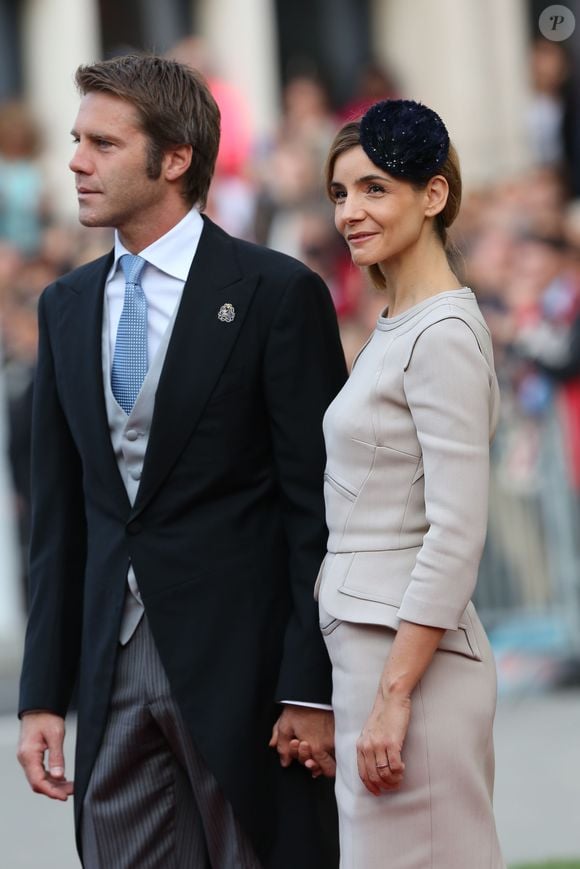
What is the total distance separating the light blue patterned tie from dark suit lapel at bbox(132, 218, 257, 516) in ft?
→ 0.23

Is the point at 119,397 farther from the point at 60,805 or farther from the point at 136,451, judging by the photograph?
the point at 60,805

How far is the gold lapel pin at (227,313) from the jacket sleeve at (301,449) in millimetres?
86

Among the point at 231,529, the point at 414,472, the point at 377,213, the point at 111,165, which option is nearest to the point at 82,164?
the point at 111,165

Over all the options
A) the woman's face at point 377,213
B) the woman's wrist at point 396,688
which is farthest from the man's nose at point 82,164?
the woman's wrist at point 396,688

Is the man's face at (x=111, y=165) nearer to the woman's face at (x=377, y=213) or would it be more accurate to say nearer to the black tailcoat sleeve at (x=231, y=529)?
the black tailcoat sleeve at (x=231, y=529)

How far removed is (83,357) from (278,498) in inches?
19.0

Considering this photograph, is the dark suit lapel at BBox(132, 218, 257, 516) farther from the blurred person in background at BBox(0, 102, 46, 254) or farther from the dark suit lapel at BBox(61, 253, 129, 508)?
the blurred person in background at BBox(0, 102, 46, 254)

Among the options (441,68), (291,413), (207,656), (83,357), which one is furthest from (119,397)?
(441,68)

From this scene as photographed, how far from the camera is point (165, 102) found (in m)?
3.17

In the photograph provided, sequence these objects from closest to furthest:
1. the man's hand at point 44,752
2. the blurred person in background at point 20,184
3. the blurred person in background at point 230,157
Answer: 1. the man's hand at point 44,752
2. the blurred person in background at point 20,184
3. the blurred person in background at point 230,157

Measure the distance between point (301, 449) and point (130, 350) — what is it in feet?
1.31

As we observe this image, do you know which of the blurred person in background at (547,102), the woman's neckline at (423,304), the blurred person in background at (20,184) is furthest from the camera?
the blurred person in background at (547,102)

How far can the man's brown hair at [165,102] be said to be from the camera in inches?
124

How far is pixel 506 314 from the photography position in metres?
8.99
